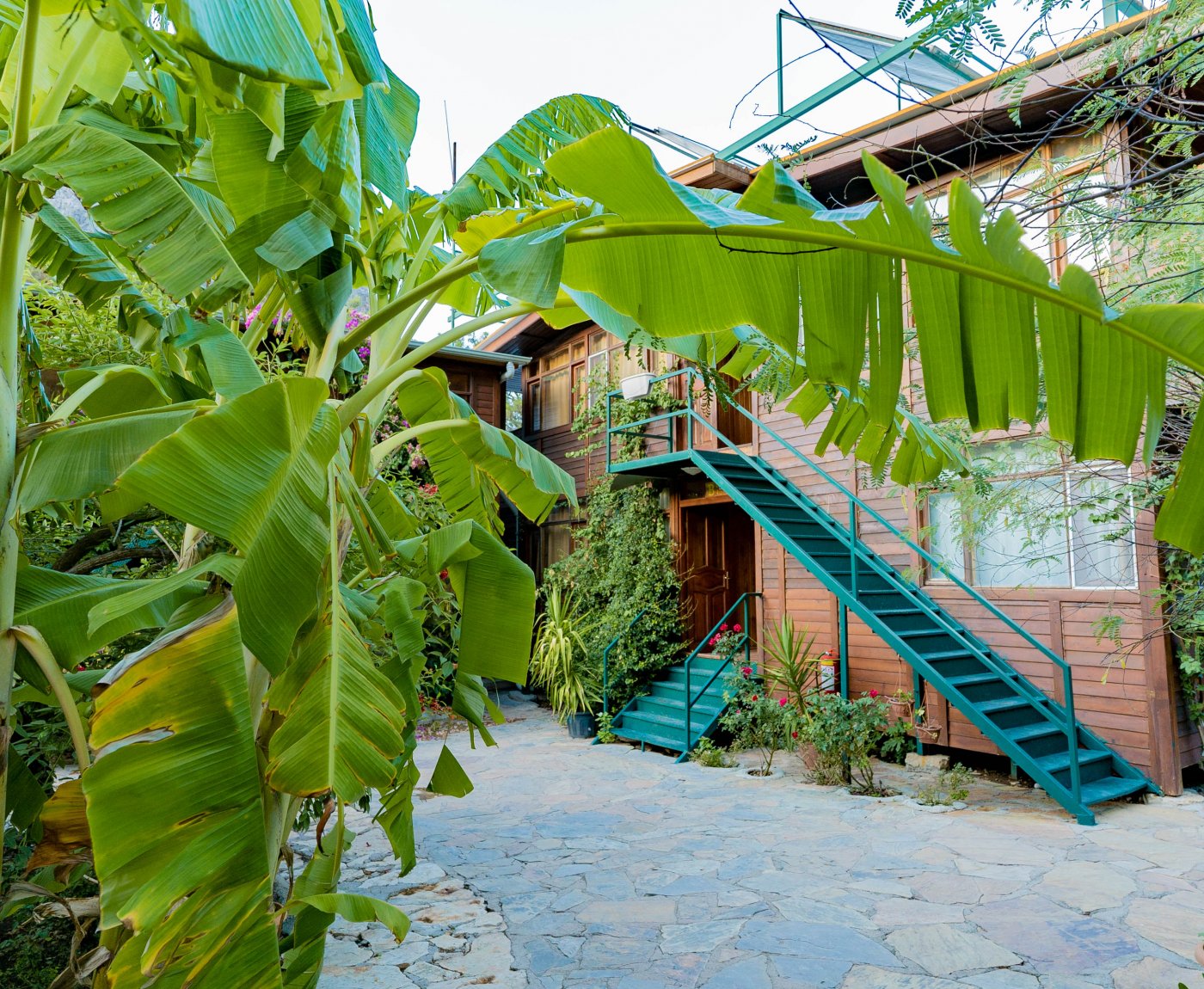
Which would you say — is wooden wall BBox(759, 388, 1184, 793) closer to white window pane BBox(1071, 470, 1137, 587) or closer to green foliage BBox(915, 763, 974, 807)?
white window pane BBox(1071, 470, 1137, 587)

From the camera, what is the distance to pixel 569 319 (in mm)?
3064

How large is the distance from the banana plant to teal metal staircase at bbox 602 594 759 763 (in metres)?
6.79

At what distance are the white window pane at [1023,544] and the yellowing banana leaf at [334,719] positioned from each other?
524cm

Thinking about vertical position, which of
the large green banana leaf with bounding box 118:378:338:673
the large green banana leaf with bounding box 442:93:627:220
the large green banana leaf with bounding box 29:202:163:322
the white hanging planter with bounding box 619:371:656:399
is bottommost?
the large green banana leaf with bounding box 118:378:338:673

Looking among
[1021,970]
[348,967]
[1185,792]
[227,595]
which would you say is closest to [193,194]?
[227,595]

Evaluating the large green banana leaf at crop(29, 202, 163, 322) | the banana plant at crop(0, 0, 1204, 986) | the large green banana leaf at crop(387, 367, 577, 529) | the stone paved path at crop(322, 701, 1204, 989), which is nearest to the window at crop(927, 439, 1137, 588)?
the stone paved path at crop(322, 701, 1204, 989)

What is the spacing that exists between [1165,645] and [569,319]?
656cm

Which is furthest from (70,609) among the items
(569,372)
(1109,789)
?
(569,372)

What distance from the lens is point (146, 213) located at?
223 cm

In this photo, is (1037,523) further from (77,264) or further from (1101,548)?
(77,264)

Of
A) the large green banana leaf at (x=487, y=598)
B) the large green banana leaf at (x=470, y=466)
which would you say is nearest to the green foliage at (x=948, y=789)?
the large green banana leaf at (x=470, y=466)

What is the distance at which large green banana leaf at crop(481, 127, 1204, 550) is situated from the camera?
71.1 inches

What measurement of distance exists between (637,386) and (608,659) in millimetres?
3725

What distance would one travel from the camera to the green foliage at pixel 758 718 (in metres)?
8.29
